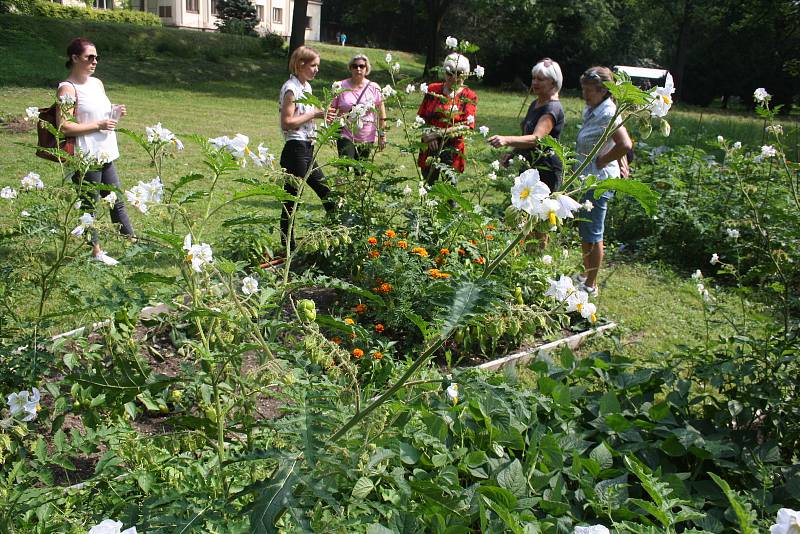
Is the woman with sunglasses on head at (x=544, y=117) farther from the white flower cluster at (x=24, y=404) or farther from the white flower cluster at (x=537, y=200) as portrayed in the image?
the white flower cluster at (x=24, y=404)

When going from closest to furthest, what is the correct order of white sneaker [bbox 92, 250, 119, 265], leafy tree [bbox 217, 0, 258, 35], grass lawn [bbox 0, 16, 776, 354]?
1. white sneaker [bbox 92, 250, 119, 265]
2. grass lawn [bbox 0, 16, 776, 354]
3. leafy tree [bbox 217, 0, 258, 35]

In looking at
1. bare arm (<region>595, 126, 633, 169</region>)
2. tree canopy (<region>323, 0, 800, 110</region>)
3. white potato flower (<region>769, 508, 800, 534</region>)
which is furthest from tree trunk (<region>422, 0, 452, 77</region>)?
white potato flower (<region>769, 508, 800, 534</region>)

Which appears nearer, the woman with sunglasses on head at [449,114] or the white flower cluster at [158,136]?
the white flower cluster at [158,136]

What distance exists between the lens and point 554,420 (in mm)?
2783

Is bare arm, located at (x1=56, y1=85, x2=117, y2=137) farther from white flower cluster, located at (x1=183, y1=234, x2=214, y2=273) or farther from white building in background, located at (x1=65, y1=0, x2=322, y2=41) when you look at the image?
white building in background, located at (x1=65, y1=0, x2=322, y2=41)

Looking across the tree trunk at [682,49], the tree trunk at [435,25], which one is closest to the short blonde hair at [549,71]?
the tree trunk at [435,25]

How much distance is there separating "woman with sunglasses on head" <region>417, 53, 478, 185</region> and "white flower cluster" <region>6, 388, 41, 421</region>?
285cm

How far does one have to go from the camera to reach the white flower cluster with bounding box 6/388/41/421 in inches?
88.7

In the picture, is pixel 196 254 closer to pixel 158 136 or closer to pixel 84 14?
pixel 158 136

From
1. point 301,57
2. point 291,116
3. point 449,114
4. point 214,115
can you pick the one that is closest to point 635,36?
point 214,115

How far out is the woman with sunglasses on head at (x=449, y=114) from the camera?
183 inches

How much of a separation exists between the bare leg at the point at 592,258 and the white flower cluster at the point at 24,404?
3850 millimetres

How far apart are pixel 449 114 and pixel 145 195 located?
3197mm

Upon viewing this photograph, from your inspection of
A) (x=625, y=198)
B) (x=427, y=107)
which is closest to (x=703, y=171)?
(x=625, y=198)
